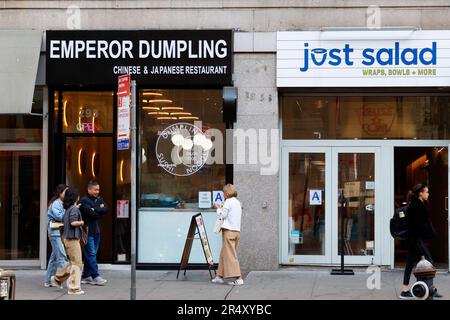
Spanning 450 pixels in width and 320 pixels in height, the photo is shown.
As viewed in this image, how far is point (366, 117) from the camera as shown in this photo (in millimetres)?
15062

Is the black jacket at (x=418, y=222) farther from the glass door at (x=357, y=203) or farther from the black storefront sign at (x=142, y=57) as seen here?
the black storefront sign at (x=142, y=57)

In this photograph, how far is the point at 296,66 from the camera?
14406 millimetres

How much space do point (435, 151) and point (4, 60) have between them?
8394 mm

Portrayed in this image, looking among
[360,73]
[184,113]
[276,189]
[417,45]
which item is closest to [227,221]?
[276,189]

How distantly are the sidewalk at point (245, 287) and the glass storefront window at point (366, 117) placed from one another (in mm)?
2637

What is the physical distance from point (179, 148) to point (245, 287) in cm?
338

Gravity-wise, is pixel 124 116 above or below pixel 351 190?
above

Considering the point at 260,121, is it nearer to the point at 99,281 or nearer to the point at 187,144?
the point at 187,144

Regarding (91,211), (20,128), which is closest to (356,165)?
(91,211)

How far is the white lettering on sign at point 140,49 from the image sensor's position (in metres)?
14.5

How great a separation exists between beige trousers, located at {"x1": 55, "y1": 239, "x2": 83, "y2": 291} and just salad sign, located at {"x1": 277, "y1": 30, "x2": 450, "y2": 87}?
486 centimetres

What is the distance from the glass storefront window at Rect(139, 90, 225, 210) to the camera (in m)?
14.9

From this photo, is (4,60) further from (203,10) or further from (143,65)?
(203,10)

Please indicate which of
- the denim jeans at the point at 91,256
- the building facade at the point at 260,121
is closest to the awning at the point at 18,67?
the building facade at the point at 260,121
